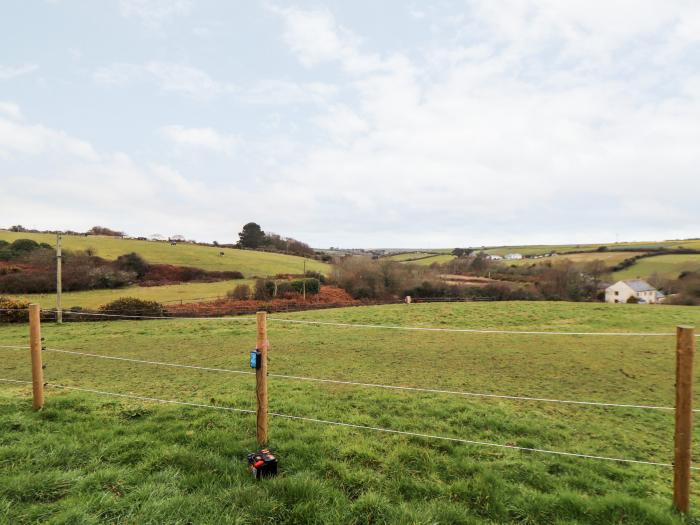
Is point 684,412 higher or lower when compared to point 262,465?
higher

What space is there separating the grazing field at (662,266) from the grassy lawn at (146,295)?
59792mm

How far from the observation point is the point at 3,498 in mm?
3066

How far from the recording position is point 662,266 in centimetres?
5806

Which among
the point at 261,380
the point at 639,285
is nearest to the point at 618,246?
the point at 639,285

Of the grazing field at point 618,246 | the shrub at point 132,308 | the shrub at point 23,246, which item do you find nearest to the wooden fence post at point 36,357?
the shrub at point 132,308

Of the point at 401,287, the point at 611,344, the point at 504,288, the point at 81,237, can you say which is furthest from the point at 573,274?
the point at 81,237

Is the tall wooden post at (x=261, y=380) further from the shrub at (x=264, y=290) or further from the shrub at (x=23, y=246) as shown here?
the shrub at (x=23, y=246)

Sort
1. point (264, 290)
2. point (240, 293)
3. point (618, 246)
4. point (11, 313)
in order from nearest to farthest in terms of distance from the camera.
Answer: point (11, 313) < point (240, 293) < point (264, 290) < point (618, 246)

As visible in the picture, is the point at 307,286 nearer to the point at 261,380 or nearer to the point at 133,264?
the point at 133,264

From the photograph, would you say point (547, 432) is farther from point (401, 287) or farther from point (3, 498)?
point (401, 287)

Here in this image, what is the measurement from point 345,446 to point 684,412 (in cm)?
321

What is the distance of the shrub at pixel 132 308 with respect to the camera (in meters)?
20.7

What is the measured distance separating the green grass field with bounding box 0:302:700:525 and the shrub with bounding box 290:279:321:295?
22.6 metres

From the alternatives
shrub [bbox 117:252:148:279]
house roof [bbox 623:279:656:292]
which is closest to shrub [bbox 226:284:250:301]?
shrub [bbox 117:252:148:279]
